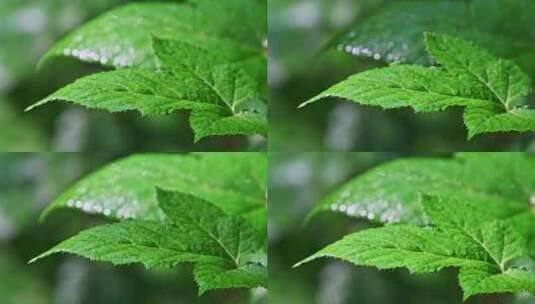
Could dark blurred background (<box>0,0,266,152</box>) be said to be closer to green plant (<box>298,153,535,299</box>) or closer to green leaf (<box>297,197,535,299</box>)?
green plant (<box>298,153,535,299</box>)

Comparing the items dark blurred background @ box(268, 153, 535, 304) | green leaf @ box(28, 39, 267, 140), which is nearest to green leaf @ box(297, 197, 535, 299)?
green leaf @ box(28, 39, 267, 140)

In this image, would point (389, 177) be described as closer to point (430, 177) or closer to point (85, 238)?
point (430, 177)

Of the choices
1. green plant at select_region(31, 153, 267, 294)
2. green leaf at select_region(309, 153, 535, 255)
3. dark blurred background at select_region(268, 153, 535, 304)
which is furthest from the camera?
dark blurred background at select_region(268, 153, 535, 304)

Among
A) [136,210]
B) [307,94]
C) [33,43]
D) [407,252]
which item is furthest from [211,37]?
[407,252]

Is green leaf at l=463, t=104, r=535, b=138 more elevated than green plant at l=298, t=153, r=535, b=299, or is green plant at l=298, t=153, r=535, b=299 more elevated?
green leaf at l=463, t=104, r=535, b=138

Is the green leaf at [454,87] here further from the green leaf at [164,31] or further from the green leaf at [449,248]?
the green leaf at [164,31]

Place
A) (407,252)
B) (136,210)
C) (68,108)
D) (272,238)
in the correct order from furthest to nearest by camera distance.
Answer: (68,108), (272,238), (136,210), (407,252)

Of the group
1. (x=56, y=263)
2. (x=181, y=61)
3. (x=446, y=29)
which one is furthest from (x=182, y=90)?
(x=56, y=263)

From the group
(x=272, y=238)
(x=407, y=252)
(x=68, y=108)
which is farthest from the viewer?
(x=68, y=108)
